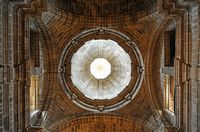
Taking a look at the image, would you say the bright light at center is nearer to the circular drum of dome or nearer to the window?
the circular drum of dome

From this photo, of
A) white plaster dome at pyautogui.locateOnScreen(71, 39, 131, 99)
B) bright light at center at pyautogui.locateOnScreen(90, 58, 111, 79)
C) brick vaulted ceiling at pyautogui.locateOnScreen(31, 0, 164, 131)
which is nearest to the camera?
brick vaulted ceiling at pyautogui.locateOnScreen(31, 0, 164, 131)

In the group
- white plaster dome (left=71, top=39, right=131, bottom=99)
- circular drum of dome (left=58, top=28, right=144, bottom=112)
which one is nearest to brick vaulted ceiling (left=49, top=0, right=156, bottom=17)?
circular drum of dome (left=58, top=28, right=144, bottom=112)

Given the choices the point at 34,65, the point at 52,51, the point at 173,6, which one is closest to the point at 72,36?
the point at 52,51

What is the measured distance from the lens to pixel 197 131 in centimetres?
1340

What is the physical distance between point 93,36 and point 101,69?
11.5 ft

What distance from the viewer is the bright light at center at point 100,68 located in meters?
25.9

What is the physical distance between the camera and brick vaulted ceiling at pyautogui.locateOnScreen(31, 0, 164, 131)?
69.8ft

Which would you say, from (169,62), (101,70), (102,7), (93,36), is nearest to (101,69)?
(101,70)

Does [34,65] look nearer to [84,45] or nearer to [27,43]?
[27,43]

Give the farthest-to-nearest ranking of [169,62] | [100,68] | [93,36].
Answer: [100,68], [93,36], [169,62]

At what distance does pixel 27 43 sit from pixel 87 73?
1016cm

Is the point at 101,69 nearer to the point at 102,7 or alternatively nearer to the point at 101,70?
the point at 101,70

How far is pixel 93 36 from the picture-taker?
23125 mm

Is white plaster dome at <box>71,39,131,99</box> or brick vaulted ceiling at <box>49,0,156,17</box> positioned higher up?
brick vaulted ceiling at <box>49,0,156,17</box>
